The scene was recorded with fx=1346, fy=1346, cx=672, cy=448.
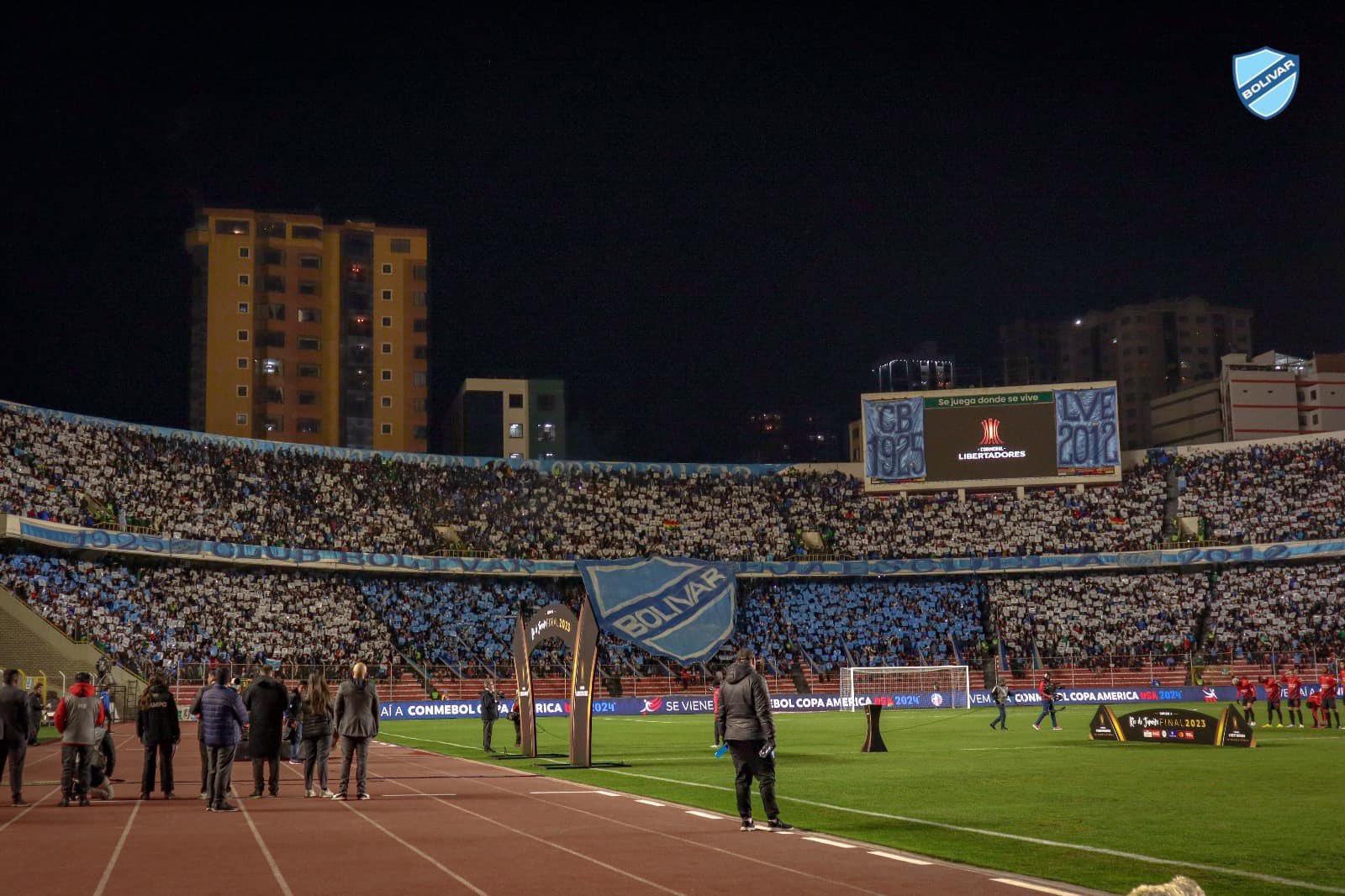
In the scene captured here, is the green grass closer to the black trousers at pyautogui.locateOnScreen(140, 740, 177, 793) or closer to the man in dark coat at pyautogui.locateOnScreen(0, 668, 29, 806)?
the black trousers at pyautogui.locateOnScreen(140, 740, 177, 793)

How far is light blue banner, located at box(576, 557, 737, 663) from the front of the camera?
200 ft

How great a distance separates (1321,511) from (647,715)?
128 feet

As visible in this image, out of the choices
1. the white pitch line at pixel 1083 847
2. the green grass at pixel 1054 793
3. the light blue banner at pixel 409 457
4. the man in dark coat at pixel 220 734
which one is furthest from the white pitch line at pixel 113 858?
the light blue banner at pixel 409 457

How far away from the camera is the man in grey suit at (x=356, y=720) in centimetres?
1972

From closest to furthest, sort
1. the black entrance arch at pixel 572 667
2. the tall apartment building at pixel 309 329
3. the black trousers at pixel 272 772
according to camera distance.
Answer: the black trousers at pixel 272 772 → the black entrance arch at pixel 572 667 → the tall apartment building at pixel 309 329

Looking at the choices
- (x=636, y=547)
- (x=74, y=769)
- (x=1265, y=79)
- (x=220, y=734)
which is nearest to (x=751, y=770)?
(x=220, y=734)

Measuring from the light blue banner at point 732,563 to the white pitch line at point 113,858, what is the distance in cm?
4099

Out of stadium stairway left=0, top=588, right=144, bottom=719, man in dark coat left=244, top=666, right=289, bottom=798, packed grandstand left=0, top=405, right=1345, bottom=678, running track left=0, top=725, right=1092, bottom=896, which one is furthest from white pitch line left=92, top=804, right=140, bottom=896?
packed grandstand left=0, top=405, right=1345, bottom=678

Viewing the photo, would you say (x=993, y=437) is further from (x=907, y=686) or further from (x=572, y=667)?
(x=572, y=667)

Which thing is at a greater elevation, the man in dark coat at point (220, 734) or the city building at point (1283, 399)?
the city building at point (1283, 399)

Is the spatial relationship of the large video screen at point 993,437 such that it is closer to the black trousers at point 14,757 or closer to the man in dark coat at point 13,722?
the black trousers at point 14,757

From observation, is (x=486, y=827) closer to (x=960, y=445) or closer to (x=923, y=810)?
(x=923, y=810)

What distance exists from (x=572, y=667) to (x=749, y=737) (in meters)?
13.7

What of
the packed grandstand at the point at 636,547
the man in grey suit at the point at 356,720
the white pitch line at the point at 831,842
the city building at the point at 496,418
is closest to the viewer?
the white pitch line at the point at 831,842
